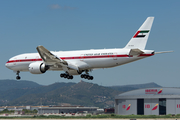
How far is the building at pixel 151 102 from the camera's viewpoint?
83.4 meters

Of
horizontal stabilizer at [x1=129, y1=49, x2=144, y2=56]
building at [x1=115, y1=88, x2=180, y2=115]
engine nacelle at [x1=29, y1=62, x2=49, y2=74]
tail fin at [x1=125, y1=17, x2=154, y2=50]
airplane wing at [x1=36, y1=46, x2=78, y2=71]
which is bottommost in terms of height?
building at [x1=115, y1=88, x2=180, y2=115]

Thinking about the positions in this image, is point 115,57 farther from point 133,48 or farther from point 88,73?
point 88,73

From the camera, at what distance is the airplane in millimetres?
45688

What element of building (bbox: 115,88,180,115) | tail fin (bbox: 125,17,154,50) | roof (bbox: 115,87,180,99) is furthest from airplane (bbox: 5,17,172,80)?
roof (bbox: 115,87,180,99)

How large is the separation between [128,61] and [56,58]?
1087 centimetres

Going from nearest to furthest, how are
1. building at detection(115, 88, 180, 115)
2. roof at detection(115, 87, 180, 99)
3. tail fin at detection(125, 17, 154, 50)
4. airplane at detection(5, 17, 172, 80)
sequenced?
1. airplane at detection(5, 17, 172, 80)
2. tail fin at detection(125, 17, 154, 50)
3. building at detection(115, 88, 180, 115)
4. roof at detection(115, 87, 180, 99)

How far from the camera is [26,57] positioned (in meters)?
54.0

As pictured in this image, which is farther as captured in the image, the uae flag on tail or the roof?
the roof

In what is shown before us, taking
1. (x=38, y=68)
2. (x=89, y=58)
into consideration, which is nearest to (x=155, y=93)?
(x=89, y=58)

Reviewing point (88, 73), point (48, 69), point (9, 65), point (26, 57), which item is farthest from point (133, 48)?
point (9, 65)

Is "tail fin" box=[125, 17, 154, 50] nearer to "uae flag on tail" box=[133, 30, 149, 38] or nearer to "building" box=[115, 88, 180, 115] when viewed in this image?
"uae flag on tail" box=[133, 30, 149, 38]

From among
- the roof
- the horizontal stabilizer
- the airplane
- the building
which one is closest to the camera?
the horizontal stabilizer

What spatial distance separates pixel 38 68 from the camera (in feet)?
162

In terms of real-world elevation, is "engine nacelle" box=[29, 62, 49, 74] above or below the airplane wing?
below
